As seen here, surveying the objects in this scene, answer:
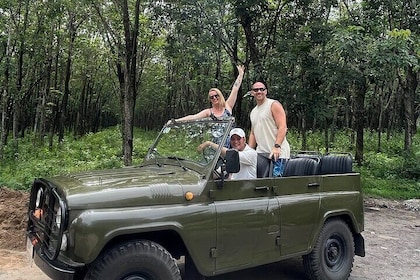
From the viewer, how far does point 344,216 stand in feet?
18.9

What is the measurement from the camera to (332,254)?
555 centimetres

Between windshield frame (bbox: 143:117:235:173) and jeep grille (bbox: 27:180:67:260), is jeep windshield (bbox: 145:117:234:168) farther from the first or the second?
jeep grille (bbox: 27:180:67:260)

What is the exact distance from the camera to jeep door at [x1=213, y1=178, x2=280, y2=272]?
14.4 ft

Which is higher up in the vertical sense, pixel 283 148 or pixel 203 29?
pixel 203 29

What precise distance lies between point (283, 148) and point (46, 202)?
285 centimetres

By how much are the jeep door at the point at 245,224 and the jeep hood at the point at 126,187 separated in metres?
0.35

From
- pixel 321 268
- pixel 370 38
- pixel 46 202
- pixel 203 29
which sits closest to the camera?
pixel 46 202

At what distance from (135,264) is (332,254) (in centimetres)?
281

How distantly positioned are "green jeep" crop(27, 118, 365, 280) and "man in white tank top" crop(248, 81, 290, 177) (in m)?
0.29

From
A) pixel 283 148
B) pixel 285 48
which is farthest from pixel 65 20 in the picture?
pixel 283 148

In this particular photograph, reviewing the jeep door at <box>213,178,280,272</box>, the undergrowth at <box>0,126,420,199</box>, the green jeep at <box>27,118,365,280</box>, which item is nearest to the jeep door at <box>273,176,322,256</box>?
the green jeep at <box>27,118,365,280</box>

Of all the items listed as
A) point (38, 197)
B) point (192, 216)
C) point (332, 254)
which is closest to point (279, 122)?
point (332, 254)

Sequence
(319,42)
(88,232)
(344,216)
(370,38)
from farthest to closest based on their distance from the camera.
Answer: (319,42) < (370,38) < (344,216) < (88,232)

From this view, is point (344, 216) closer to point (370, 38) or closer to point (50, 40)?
point (370, 38)
